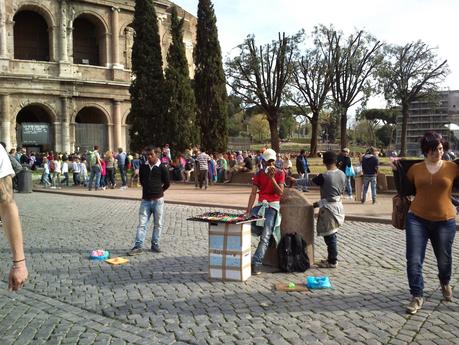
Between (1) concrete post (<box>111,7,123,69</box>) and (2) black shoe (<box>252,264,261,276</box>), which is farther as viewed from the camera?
→ (1) concrete post (<box>111,7,123,69</box>)

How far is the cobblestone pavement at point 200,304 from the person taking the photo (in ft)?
15.0

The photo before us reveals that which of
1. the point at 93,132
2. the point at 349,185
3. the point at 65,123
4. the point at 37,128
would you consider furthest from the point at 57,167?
the point at 349,185

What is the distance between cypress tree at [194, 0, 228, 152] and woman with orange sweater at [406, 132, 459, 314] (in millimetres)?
26681

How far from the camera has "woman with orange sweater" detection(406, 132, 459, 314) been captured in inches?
205

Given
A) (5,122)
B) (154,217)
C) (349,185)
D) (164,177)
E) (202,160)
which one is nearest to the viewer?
(154,217)

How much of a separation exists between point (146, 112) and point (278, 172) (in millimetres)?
22105

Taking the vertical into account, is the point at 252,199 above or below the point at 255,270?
above

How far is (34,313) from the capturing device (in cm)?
529

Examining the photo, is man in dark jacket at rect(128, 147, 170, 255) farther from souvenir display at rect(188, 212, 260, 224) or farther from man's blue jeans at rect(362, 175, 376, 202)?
man's blue jeans at rect(362, 175, 376, 202)

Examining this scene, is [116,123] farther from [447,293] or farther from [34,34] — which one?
[447,293]

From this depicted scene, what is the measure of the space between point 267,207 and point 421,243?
2251 mm

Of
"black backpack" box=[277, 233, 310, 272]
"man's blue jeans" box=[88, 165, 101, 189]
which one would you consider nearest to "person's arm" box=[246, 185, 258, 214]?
"black backpack" box=[277, 233, 310, 272]

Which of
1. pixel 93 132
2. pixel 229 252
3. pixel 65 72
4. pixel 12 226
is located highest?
pixel 65 72

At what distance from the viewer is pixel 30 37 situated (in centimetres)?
Result: 3712
